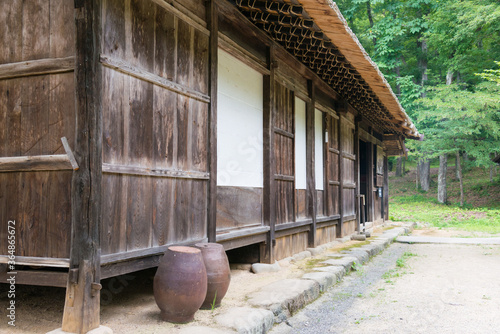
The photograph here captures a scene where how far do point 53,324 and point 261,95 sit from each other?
4257mm

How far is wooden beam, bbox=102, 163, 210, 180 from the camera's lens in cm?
332

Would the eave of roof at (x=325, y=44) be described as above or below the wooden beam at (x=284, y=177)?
above

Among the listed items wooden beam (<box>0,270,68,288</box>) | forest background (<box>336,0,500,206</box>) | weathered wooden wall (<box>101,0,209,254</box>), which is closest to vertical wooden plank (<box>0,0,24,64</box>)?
weathered wooden wall (<box>101,0,209,254</box>)

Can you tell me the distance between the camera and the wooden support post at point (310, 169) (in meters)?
8.16

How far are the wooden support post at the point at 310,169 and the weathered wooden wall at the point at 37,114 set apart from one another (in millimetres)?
5537

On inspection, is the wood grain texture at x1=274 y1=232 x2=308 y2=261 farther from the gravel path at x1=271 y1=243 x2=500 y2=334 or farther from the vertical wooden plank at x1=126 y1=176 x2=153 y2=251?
the vertical wooden plank at x1=126 y1=176 x2=153 y2=251

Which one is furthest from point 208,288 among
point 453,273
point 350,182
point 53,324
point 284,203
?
point 350,182

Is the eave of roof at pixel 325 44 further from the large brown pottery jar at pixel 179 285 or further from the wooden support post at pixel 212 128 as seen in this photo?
the large brown pottery jar at pixel 179 285

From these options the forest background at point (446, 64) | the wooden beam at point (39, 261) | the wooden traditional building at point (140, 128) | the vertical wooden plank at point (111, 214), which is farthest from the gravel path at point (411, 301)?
the forest background at point (446, 64)

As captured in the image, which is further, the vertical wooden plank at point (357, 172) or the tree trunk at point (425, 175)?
the tree trunk at point (425, 175)

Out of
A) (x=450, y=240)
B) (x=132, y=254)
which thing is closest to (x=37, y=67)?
(x=132, y=254)

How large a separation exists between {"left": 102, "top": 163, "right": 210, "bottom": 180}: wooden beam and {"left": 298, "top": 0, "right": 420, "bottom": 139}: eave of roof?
2.22 metres

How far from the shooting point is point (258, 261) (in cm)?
632

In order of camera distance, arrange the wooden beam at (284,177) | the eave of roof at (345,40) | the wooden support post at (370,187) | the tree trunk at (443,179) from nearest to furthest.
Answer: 1. the eave of roof at (345,40)
2. the wooden beam at (284,177)
3. the wooden support post at (370,187)
4. the tree trunk at (443,179)
